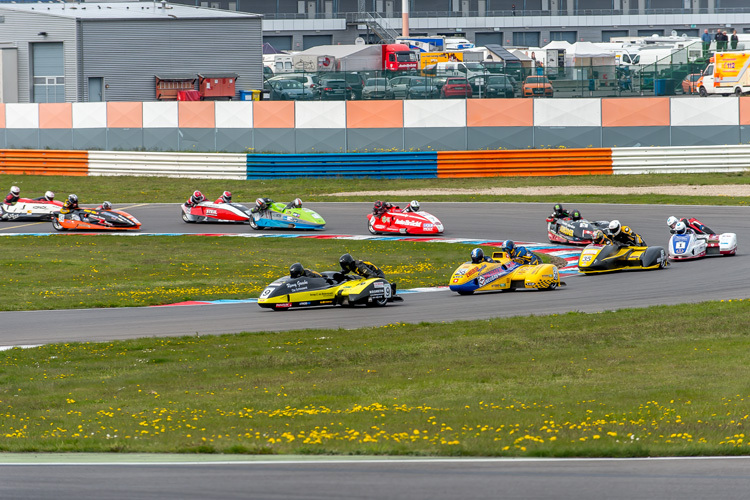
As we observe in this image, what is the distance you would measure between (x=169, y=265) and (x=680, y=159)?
24.0 metres

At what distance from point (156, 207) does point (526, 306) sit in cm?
2200

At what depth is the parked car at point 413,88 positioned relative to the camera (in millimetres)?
44812

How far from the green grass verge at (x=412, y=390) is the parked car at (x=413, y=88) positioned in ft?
90.6

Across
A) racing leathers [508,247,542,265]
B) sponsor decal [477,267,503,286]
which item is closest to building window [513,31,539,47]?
racing leathers [508,247,542,265]

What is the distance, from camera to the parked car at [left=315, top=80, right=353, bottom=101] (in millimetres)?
45156

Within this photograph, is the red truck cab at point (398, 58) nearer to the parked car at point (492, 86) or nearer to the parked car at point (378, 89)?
the parked car at point (378, 89)

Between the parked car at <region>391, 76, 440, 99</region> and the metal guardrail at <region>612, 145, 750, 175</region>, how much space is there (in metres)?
8.41

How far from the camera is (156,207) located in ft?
127

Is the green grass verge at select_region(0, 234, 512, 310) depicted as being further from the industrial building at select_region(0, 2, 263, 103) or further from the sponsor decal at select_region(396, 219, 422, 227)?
the industrial building at select_region(0, 2, 263, 103)

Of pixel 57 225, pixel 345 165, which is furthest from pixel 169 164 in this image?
pixel 57 225

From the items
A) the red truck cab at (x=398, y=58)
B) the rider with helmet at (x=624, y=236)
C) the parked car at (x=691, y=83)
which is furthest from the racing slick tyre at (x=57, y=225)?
the red truck cab at (x=398, y=58)

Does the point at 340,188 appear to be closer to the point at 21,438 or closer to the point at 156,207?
the point at 156,207

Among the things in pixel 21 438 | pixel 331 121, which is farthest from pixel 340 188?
pixel 21 438

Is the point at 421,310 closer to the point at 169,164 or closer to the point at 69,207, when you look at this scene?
the point at 69,207
